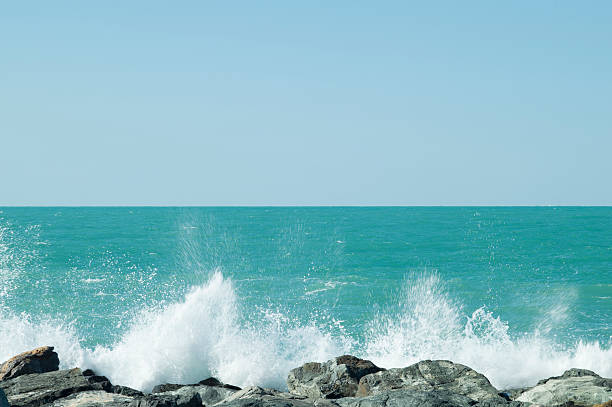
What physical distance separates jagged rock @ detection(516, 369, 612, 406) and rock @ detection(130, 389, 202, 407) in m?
4.48

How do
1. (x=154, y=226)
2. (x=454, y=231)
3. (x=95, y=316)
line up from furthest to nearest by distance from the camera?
(x=154, y=226) < (x=454, y=231) < (x=95, y=316)

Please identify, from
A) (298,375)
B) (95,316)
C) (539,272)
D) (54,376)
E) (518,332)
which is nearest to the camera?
(54,376)

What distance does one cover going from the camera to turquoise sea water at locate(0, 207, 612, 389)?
16.7 meters

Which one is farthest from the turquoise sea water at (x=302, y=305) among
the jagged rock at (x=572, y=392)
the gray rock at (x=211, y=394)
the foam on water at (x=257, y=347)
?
the jagged rock at (x=572, y=392)

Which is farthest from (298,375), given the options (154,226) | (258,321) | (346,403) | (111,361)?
(154,226)

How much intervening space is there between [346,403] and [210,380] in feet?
17.5

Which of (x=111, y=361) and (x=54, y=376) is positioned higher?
(x=54, y=376)

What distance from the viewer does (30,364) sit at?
476 inches

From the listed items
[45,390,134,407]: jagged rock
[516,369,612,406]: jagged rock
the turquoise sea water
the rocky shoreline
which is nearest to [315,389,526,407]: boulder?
the rocky shoreline

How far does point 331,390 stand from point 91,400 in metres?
3.97

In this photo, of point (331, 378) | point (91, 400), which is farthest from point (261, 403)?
point (331, 378)

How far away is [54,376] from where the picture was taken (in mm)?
10578

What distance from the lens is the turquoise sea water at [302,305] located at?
16.7m

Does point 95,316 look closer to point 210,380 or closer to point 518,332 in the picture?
point 210,380
